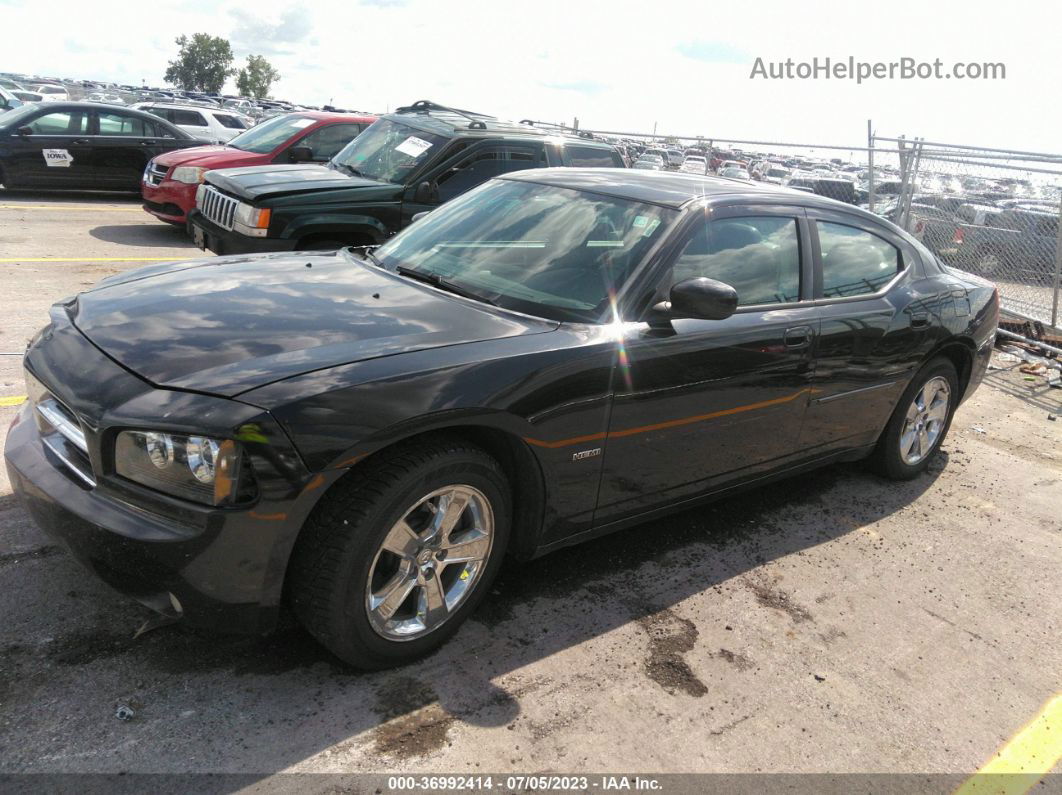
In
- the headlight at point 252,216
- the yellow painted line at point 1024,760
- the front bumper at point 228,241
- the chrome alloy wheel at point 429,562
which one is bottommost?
the yellow painted line at point 1024,760

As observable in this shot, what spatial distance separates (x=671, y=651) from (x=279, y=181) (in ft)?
18.5

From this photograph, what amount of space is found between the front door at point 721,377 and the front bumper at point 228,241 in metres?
3.95

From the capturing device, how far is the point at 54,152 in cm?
1323

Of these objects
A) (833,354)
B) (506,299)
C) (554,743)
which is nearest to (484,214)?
(506,299)

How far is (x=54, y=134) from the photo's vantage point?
13.2 meters

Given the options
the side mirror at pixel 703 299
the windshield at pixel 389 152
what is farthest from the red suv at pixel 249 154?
the side mirror at pixel 703 299

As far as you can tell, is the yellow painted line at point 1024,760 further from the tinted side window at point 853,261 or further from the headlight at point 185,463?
the headlight at point 185,463

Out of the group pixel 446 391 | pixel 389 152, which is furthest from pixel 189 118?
pixel 446 391

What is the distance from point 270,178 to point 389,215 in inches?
42.8

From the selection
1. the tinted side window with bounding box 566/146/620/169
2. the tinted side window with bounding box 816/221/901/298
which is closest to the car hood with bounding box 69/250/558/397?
the tinted side window with bounding box 816/221/901/298

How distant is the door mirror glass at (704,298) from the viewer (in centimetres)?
335

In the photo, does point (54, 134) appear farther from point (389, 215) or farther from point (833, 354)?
point (833, 354)

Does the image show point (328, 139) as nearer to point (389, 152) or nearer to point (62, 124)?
point (389, 152)

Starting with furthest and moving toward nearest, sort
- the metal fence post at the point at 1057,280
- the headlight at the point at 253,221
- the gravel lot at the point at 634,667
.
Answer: the metal fence post at the point at 1057,280
the headlight at the point at 253,221
the gravel lot at the point at 634,667
